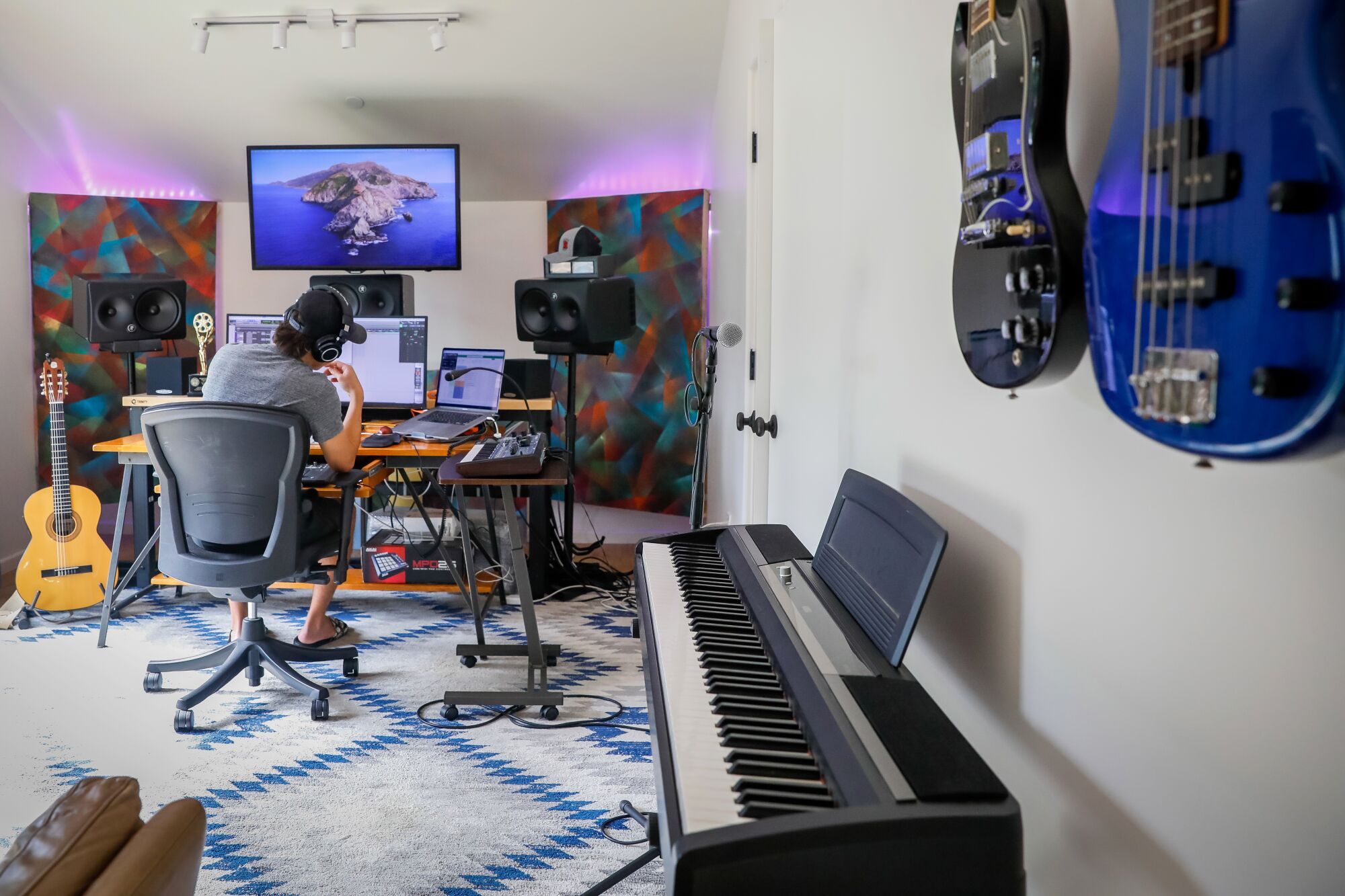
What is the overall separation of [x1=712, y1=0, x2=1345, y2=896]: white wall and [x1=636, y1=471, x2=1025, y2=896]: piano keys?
107mm

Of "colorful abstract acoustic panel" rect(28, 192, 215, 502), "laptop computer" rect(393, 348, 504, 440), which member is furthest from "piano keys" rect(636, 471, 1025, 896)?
"colorful abstract acoustic panel" rect(28, 192, 215, 502)

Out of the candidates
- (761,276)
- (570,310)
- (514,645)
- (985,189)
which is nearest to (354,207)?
(570,310)

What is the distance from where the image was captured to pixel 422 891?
6.32ft


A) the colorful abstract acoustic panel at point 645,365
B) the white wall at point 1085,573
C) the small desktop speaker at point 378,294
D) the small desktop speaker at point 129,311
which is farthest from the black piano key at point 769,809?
the colorful abstract acoustic panel at point 645,365

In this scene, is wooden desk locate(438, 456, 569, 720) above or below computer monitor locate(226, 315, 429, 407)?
below

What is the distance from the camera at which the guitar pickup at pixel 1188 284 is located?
23.1 inches

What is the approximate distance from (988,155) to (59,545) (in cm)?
386

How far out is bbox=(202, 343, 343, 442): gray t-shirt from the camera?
282cm

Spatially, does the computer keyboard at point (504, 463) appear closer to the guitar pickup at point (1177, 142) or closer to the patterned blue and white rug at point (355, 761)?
the patterned blue and white rug at point (355, 761)

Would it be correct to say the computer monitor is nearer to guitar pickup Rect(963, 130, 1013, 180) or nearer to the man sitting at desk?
the man sitting at desk

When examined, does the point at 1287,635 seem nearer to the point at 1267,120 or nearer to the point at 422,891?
the point at 1267,120

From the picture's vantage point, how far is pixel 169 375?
415cm

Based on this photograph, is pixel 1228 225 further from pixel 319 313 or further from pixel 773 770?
pixel 319 313

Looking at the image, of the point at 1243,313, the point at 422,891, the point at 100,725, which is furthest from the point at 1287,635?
the point at 100,725
